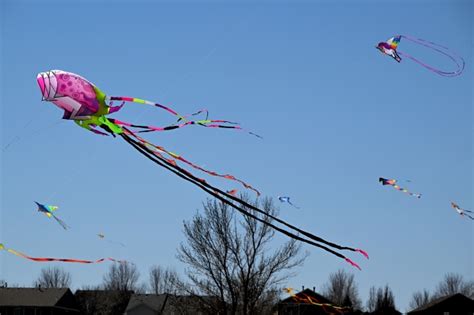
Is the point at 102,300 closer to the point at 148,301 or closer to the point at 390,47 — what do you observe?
the point at 148,301

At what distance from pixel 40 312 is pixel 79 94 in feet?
185

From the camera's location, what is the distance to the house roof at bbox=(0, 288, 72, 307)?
201 feet

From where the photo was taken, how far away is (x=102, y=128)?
8758 millimetres

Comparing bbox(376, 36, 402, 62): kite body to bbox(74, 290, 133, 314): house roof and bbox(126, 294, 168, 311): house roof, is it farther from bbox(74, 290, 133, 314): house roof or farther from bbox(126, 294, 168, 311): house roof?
bbox(74, 290, 133, 314): house roof

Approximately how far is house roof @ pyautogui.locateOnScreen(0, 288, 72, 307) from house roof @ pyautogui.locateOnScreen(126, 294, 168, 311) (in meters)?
10.1

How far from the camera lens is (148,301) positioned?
2869 inches

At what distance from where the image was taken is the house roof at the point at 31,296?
201 ft

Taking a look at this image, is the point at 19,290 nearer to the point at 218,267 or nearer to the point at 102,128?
the point at 218,267

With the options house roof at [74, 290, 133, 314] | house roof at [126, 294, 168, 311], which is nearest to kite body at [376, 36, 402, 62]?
house roof at [126, 294, 168, 311]

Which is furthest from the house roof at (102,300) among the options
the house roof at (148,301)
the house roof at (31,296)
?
the house roof at (31,296)

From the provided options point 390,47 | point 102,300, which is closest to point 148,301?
point 102,300

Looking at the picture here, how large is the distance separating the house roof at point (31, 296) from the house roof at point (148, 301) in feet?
33.1

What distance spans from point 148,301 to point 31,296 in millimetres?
13689

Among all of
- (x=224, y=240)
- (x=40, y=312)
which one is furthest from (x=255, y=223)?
(x=40, y=312)
